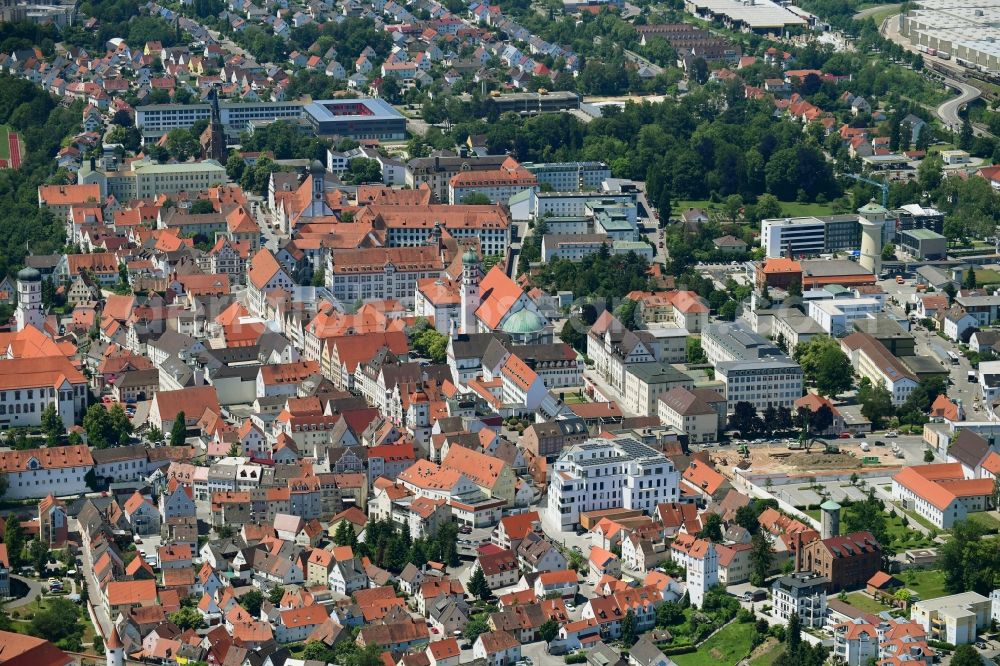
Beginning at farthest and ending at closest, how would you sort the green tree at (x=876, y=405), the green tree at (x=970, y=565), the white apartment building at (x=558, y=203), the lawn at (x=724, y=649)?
the white apartment building at (x=558, y=203), the green tree at (x=876, y=405), the green tree at (x=970, y=565), the lawn at (x=724, y=649)

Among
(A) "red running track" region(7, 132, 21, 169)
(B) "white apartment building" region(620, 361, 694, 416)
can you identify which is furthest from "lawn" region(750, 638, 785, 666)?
(A) "red running track" region(7, 132, 21, 169)

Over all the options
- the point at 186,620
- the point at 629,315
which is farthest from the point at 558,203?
the point at 186,620

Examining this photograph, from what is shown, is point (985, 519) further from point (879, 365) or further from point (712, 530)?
point (879, 365)

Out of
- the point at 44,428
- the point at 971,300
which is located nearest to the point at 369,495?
the point at 44,428

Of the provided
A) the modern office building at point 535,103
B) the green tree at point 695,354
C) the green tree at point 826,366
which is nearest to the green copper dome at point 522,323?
the green tree at point 695,354

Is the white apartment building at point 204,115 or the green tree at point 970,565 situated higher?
the green tree at point 970,565

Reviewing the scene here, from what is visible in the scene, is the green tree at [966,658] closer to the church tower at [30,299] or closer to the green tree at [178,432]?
the green tree at [178,432]
